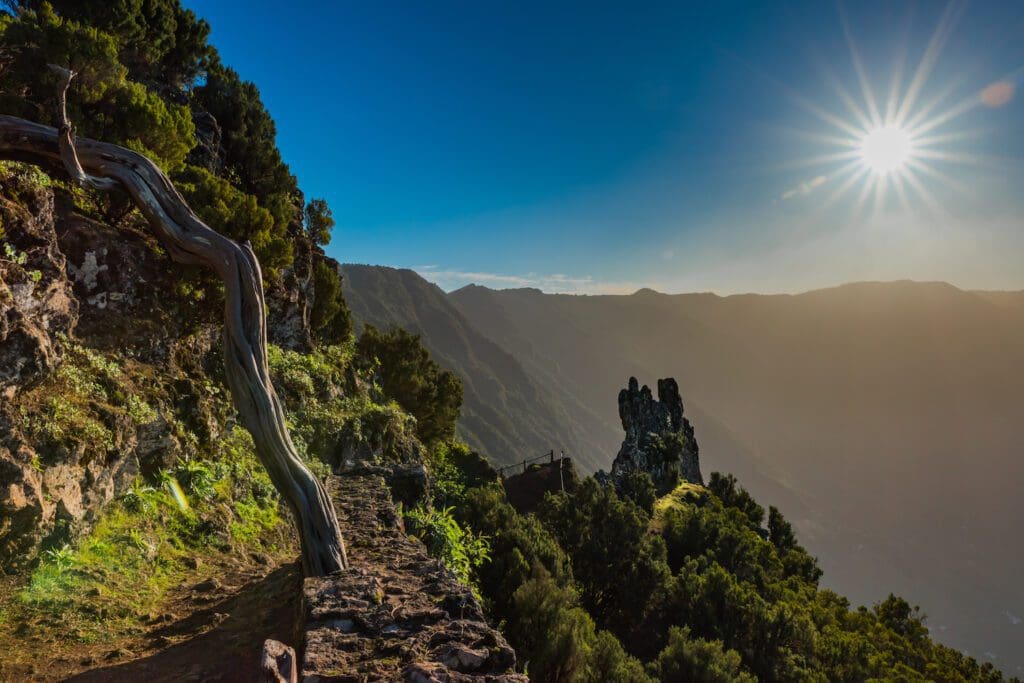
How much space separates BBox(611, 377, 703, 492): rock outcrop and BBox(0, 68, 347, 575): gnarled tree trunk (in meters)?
43.5

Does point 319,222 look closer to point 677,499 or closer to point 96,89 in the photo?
point 96,89

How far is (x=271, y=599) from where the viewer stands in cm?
516

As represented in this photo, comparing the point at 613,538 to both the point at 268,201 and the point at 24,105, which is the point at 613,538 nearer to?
the point at 268,201

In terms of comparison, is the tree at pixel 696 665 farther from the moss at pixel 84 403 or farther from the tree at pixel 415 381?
the tree at pixel 415 381

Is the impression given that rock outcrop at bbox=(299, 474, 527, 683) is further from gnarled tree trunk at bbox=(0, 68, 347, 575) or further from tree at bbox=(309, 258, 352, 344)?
tree at bbox=(309, 258, 352, 344)

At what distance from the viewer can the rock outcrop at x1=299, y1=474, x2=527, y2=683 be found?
3.12m

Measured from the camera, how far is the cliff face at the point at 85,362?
5031mm

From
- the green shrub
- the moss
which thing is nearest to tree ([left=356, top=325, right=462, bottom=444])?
the green shrub

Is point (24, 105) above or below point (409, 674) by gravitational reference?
above

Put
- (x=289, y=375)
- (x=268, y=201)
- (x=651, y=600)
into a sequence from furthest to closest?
(x=651, y=600) < (x=268, y=201) < (x=289, y=375)

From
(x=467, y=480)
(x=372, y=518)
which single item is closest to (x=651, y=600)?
(x=467, y=480)

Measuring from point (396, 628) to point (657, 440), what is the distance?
5424 cm

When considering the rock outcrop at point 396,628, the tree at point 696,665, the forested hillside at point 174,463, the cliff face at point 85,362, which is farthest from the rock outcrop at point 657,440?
the rock outcrop at point 396,628

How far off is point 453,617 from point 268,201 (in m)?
17.2
